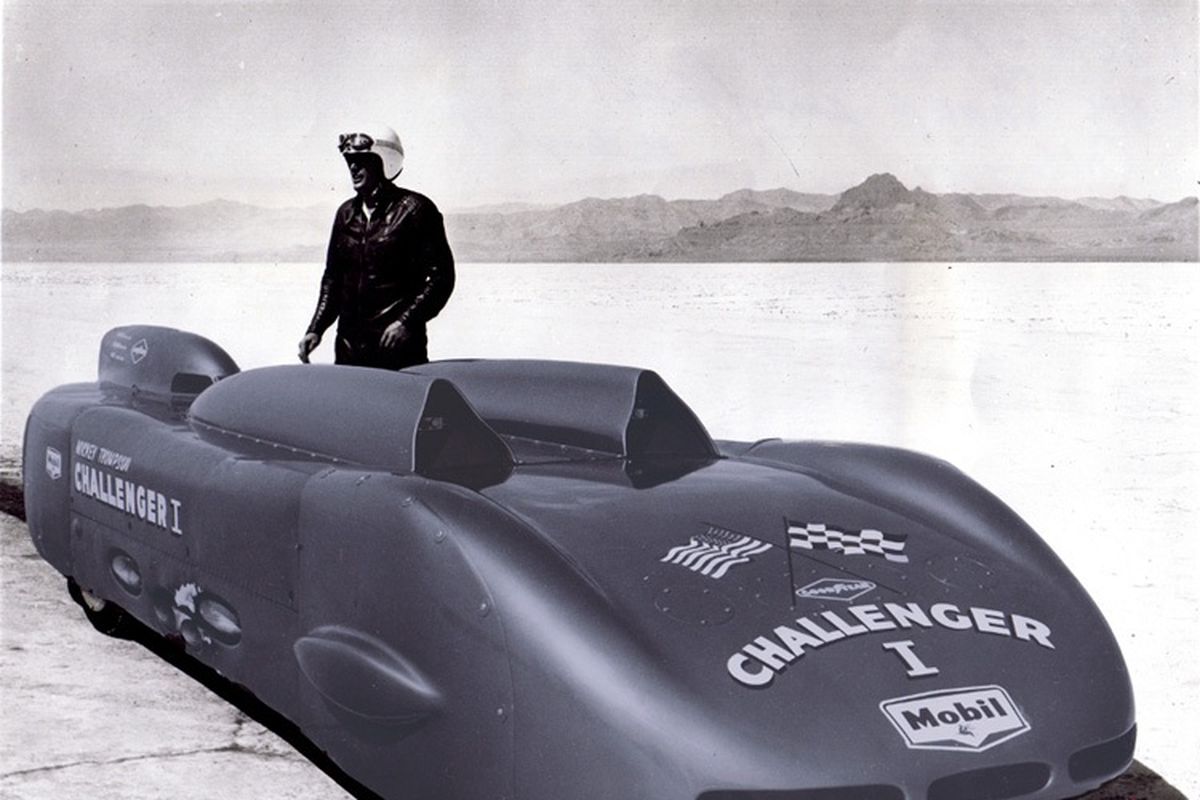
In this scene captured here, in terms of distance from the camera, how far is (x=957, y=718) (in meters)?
2.37

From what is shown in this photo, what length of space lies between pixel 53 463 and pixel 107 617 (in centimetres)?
52

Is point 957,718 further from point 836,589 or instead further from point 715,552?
point 715,552

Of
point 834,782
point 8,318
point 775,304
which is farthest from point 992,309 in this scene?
point 834,782

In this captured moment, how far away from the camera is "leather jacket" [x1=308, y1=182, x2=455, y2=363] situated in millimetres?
4367

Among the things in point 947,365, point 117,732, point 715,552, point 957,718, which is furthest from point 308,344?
point 947,365

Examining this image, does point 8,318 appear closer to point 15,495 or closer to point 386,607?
point 15,495

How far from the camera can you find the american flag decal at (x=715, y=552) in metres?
2.60

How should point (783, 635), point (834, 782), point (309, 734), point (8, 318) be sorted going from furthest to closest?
point (8, 318)
point (309, 734)
point (783, 635)
point (834, 782)

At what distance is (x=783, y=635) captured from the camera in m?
2.43

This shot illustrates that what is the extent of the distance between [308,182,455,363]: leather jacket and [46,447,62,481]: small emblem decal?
3.23ft

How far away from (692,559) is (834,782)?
0.54 metres

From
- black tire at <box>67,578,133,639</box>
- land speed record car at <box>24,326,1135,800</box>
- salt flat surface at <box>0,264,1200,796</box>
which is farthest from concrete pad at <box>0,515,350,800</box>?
salt flat surface at <box>0,264,1200,796</box>

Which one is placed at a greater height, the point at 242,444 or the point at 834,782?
the point at 242,444

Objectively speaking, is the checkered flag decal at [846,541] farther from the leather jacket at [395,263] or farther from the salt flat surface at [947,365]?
the leather jacket at [395,263]
